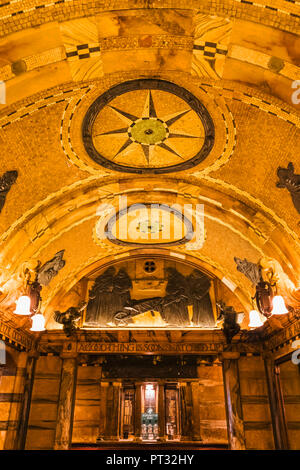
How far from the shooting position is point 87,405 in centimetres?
1006

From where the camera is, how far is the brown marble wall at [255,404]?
8586 millimetres

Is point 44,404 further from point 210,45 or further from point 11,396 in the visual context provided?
point 210,45

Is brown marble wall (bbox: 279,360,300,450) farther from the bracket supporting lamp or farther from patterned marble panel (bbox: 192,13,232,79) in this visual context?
patterned marble panel (bbox: 192,13,232,79)

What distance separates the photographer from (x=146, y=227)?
374 inches

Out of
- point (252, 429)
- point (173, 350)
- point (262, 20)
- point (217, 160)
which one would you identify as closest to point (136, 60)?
point (262, 20)

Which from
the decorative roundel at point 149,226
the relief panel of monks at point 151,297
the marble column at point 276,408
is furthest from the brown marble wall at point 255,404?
the decorative roundel at point 149,226

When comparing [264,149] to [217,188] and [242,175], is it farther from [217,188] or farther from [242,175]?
[217,188]

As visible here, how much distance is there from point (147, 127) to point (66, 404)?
24.3ft

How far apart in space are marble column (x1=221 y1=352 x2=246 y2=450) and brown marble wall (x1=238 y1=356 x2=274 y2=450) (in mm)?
160

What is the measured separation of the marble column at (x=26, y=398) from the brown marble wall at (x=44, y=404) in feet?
0.74

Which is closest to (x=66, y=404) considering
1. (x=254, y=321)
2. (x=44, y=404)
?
(x=44, y=404)

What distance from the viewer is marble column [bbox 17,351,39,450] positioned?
8406 millimetres

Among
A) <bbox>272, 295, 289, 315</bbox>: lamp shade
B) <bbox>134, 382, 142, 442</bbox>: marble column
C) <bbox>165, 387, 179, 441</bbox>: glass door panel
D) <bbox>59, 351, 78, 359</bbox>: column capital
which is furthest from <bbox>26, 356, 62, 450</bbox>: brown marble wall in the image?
<bbox>272, 295, 289, 315</bbox>: lamp shade

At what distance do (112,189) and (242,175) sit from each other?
2.88 metres
